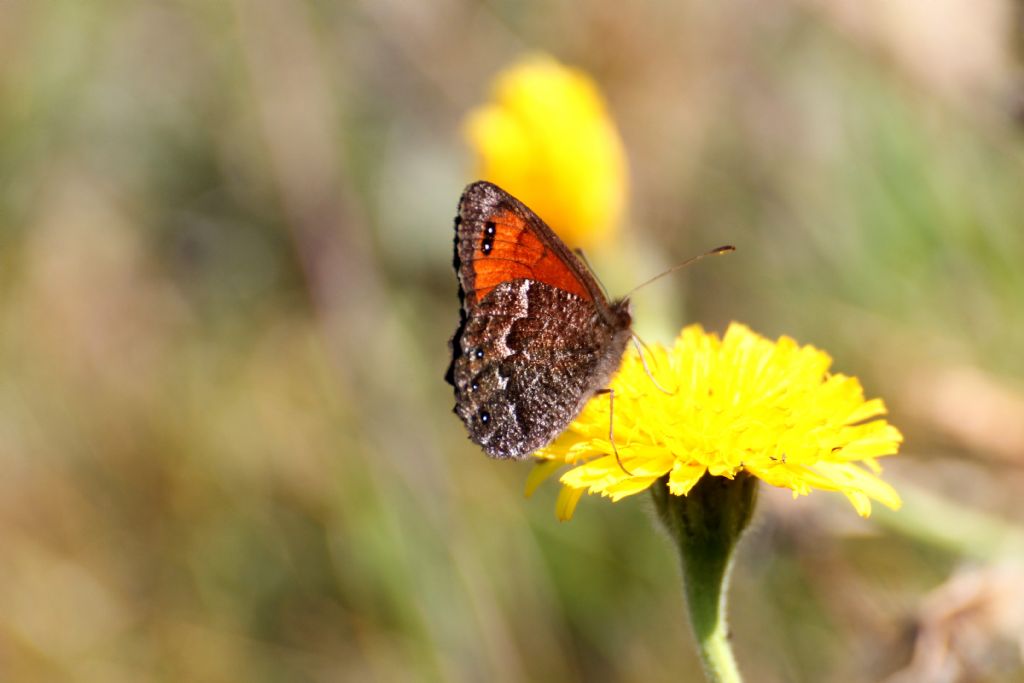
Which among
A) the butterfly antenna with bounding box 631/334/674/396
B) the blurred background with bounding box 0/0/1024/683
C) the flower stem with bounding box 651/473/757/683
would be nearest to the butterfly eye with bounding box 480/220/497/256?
the butterfly antenna with bounding box 631/334/674/396

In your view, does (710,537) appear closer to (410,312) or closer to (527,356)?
(527,356)

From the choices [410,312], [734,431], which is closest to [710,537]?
[734,431]

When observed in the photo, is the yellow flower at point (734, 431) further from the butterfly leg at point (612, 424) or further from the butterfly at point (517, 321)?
the butterfly at point (517, 321)

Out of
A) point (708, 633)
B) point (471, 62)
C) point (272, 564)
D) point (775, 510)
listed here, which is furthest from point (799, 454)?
point (471, 62)

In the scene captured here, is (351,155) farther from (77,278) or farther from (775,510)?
(775,510)

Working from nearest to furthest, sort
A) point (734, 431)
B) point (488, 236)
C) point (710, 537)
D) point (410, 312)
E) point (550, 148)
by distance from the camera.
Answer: point (734, 431) < point (710, 537) < point (488, 236) < point (550, 148) < point (410, 312)

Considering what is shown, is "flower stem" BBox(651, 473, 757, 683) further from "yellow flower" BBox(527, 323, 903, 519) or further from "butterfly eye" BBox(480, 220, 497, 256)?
"butterfly eye" BBox(480, 220, 497, 256)

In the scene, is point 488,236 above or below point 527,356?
above

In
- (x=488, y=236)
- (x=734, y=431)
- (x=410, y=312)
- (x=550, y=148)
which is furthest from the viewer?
(x=410, y=312)

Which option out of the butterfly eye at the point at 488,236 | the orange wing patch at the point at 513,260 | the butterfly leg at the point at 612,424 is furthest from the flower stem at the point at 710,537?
the butterfly eye at the point at 488,236
